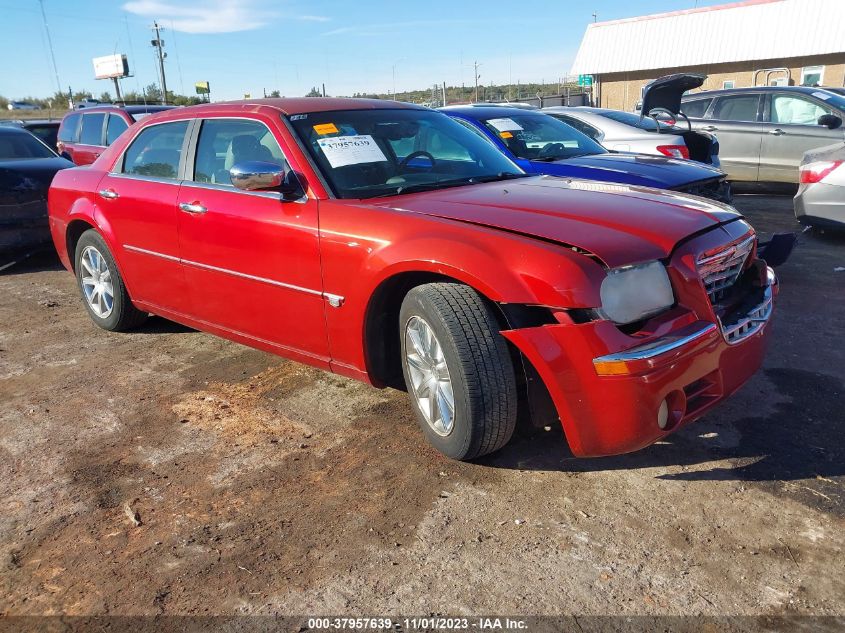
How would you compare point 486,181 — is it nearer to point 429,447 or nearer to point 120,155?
point 429,447

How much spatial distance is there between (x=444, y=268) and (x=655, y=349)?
2.96ft

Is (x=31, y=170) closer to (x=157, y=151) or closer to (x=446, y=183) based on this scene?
(x=157, y=151)

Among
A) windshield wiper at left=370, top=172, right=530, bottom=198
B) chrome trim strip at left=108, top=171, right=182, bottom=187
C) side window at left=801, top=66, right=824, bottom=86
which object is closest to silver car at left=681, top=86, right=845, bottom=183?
windshield wiper at left=370, top=172, right=530, bottom=198

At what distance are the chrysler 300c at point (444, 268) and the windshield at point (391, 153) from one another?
0.04 feet

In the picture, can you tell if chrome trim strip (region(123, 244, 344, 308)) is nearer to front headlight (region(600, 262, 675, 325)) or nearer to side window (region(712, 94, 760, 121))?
front headlight (region(600, 262, 675, 325))

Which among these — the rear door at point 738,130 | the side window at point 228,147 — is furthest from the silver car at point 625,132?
the side window at point 228,147

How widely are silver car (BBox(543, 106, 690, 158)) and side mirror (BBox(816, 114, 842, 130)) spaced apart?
8.69 ft

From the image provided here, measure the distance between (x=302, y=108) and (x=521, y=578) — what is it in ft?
9.15

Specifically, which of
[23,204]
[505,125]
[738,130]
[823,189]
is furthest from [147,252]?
[738,130]

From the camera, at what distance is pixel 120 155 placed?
4930 mm

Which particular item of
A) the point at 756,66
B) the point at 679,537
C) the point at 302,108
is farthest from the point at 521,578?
the point at 756,66

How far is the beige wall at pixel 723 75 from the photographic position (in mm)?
25859

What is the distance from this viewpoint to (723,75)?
28.8m

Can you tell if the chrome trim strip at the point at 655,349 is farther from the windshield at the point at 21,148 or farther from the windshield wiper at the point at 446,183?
the windshield at the point at 21,148
